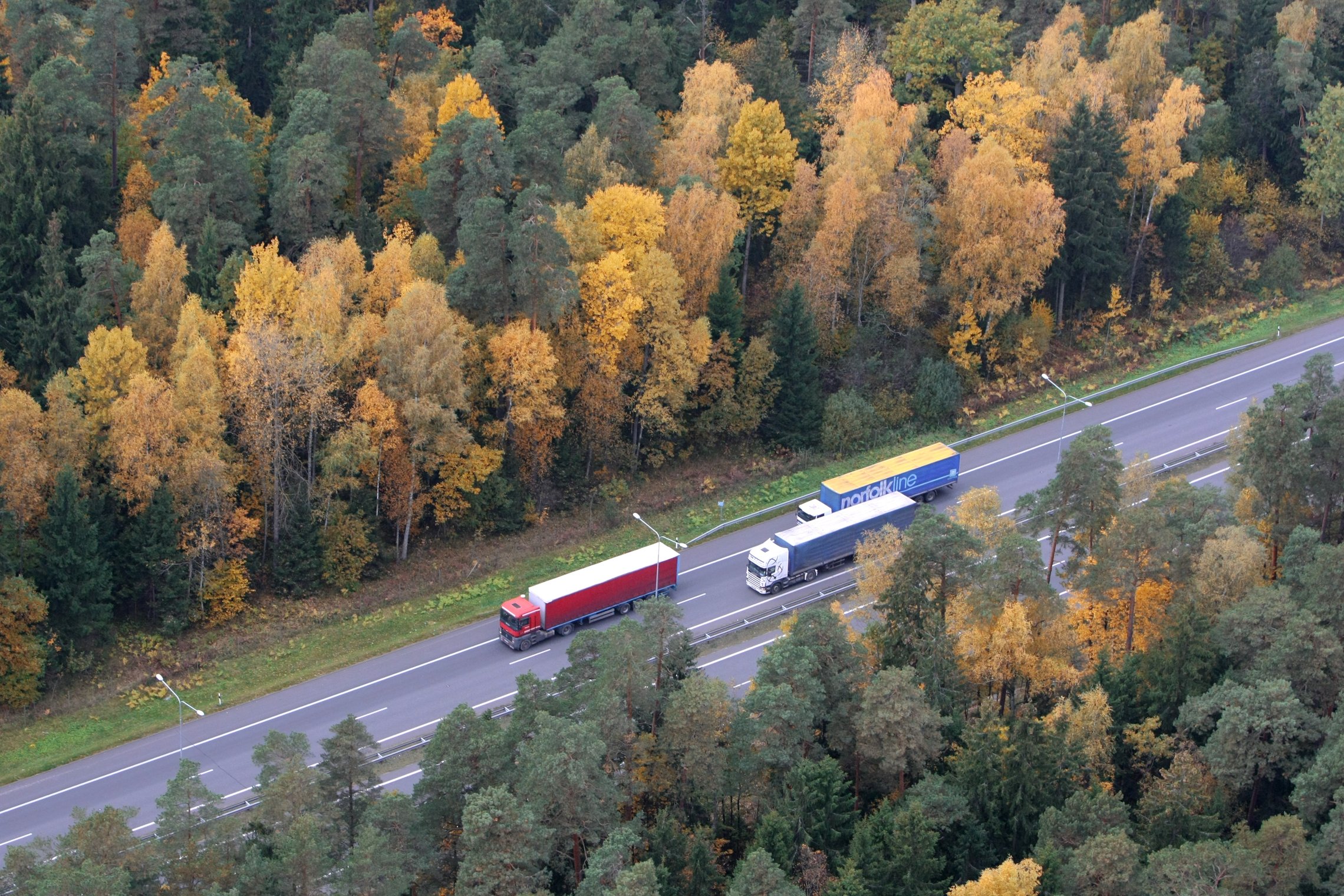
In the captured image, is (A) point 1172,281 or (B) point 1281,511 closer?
(B) point 1281,511

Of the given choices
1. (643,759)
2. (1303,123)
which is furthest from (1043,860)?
(1303,123)

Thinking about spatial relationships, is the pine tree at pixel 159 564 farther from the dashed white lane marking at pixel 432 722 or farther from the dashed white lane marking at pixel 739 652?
the dashed white lane marking at pixel 739 652

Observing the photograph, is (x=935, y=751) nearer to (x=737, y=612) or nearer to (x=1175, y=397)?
(x=737, y=612)

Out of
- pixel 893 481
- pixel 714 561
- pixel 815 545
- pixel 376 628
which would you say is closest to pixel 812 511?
pixel 815 545

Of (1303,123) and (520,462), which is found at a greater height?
(1303,123)

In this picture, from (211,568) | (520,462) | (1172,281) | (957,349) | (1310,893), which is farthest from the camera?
(1172,281)

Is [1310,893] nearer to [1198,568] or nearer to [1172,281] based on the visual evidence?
[1198,568]
